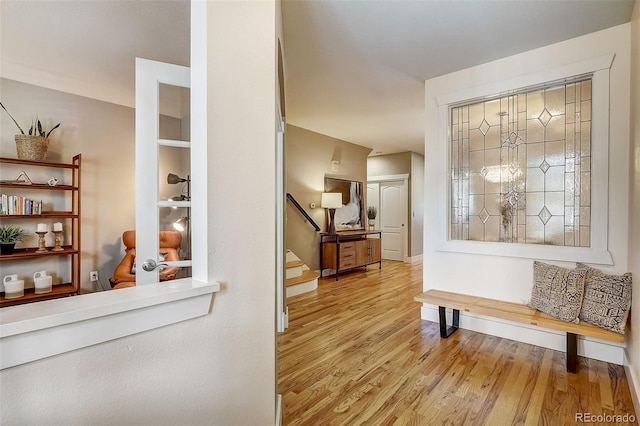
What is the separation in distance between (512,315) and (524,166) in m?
1.36

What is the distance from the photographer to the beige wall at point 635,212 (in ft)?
6.11

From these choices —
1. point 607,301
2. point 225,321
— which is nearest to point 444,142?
point 607,301

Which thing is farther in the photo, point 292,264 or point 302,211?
point 302,211

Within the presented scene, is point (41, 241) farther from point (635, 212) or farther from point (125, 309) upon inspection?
point (635, 212)

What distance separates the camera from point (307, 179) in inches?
208

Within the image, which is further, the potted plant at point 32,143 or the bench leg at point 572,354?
the potted plant at point 32,143

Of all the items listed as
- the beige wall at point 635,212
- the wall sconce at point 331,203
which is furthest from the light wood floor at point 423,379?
the wall sconce at point 331,203

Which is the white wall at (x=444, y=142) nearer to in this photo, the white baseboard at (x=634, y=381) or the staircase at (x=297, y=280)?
the white baseboard at (x=634, y=381)

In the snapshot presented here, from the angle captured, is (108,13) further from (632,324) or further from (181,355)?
(632,324)

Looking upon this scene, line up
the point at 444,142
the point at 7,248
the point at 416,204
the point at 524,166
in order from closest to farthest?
1. the point at 524,166
2. the point at 7,248
3. the point at 444,142
4. the point at 416,204

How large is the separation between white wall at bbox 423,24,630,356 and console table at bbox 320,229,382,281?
81.7 inches

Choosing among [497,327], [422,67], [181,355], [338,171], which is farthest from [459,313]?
[338,171]

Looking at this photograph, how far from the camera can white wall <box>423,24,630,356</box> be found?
2.27 m

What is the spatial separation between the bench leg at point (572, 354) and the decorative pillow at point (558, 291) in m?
0.12
